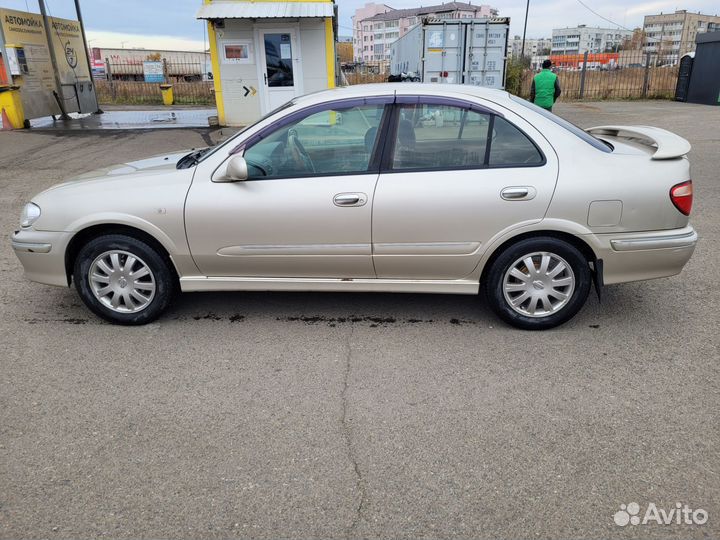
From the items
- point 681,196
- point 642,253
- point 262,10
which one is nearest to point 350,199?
point 642,253

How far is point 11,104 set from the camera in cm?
1448

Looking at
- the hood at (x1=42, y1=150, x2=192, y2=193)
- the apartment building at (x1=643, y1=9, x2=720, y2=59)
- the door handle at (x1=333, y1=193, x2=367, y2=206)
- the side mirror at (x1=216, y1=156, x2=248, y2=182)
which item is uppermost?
the apartment building at (x1=643, y1=9, x2=720, y2=59)

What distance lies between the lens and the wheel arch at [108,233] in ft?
13.2

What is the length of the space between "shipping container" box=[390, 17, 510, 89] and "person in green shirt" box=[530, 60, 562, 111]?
343 centimetres

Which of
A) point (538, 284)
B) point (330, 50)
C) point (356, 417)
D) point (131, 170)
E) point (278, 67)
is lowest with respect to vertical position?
point (356, 417)

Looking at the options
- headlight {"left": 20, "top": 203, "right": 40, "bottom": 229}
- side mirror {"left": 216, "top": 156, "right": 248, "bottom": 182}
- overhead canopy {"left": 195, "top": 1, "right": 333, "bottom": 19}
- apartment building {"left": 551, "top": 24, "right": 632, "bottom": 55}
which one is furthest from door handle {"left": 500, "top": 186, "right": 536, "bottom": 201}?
apartment building {"left": 551, "top": 24, "right": 632, "bottom": 55}

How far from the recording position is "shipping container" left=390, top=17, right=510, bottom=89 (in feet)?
48.4

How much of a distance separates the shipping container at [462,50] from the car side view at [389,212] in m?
11.4

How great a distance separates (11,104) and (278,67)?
7.07 m

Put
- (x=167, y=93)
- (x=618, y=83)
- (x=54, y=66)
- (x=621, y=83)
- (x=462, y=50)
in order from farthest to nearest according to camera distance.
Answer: (x=618, y=83)
(x=621, y=83)
(x=167, y=93)
(x=54, y=66)
(x=462, y=50)

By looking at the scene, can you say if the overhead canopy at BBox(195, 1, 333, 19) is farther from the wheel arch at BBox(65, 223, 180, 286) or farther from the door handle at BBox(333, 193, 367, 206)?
the door handle at BBox(333, 193, 367, 206)

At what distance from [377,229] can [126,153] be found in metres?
9.37

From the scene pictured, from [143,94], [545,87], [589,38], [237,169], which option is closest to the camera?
[237,169]

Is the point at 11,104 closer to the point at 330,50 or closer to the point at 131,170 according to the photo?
the point at 330,50
